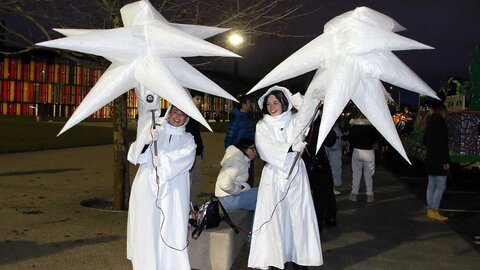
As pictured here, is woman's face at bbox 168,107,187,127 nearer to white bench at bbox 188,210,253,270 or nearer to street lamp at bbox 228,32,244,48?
white bench at bbox 188,210,253,270

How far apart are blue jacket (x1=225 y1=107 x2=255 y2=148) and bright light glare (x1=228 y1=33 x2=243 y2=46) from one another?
3.96 feet

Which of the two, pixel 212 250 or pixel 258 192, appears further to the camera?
pixel 212 250

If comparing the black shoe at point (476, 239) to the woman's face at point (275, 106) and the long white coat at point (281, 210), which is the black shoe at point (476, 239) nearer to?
the long white coat at point (281, 210)

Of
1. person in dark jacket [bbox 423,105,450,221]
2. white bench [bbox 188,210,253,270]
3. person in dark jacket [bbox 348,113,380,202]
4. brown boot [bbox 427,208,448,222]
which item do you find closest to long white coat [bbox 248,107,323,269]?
white bench [bbox 188,210,253,270]

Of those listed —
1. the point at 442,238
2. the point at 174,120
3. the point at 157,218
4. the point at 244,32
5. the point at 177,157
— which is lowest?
the point at 442,238

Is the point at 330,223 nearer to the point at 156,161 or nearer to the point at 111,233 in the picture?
the point at 111,233

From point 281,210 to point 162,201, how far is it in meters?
1.24

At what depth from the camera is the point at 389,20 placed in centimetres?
468

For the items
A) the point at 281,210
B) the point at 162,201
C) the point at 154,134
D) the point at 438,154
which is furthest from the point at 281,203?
the point at 438,154

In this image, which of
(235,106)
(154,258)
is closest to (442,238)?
(235,106)

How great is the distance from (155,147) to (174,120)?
36 centimetres

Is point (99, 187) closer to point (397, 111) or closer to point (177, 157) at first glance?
point (177, 157)

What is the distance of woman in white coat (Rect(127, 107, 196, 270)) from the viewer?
15.5ft

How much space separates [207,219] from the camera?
5656 mm
